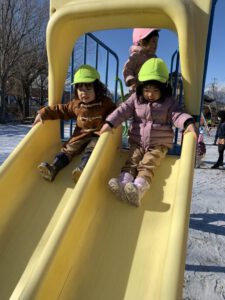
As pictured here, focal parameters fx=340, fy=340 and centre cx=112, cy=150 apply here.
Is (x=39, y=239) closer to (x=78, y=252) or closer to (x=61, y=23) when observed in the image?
(x=78, y=252)

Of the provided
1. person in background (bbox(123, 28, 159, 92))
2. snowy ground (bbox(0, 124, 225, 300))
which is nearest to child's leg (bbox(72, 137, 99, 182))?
person in background (bbox(123, 28, 159, 92))

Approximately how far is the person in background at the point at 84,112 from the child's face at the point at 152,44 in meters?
0.85

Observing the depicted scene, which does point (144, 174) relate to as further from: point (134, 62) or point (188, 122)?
point (134, 62)

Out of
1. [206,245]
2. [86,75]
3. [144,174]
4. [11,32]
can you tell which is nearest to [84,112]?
[86,75]

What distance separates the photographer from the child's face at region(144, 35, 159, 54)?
3525 mm

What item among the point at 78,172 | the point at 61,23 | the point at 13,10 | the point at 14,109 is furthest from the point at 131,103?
the point at 14,109

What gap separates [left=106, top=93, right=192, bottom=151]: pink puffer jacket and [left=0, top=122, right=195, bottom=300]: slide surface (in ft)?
0.57

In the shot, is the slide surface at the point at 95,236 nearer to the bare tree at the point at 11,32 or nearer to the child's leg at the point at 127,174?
the child's leg at the point at 127,174

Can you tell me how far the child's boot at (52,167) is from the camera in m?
2.69

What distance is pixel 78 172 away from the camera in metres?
2.61

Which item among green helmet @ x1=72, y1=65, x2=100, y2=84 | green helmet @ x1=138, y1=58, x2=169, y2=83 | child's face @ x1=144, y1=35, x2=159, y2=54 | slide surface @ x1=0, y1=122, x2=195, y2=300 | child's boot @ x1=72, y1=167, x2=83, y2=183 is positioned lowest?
slide surface @ x1=0, y1=122, x2=195, y2=300

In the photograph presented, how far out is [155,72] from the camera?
99.3 inches

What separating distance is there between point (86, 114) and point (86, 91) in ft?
0.66

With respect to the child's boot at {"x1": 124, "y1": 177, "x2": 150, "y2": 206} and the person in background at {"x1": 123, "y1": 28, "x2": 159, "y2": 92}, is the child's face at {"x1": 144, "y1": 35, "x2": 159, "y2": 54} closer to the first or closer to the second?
the person in background at {"x1": 123, "y1": 28, "x2": 159, "y2": 92}
